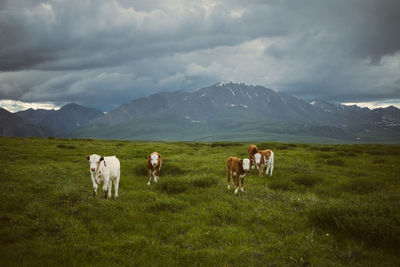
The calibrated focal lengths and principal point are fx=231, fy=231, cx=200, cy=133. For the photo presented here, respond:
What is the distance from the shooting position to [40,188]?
44.3 ft

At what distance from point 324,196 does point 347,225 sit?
608 centimetres

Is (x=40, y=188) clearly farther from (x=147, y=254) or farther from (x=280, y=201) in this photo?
(x=280, y=201)

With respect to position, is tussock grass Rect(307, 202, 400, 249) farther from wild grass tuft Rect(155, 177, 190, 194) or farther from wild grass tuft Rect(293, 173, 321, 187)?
wild grass tuft Rect(155, 177, 190, 194)

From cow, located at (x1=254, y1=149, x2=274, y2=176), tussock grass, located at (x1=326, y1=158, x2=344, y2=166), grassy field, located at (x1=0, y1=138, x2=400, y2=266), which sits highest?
cow, located at (x1=254, y1=149, x2=274, y2=176)

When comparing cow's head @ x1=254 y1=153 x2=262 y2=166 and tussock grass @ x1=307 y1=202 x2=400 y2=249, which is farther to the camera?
cow's head @ x1=254 y1=153 x2=262 y2=166

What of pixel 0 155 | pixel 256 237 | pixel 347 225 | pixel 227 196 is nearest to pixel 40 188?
pixel 227 196

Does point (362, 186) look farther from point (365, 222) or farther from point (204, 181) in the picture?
point (204, 181)

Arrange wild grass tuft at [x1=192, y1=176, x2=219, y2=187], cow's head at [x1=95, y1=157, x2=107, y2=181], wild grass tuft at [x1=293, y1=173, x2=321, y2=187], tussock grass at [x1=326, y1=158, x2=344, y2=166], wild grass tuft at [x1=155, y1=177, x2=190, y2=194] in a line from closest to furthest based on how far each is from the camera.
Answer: cow's head at [x1=95, y1=157, x2=107, y2=181] < wild grass tuft at [x1=155, y1=177, x2=190, y2=194] < wild grass tuft at [x1=192, y1=176, x2=219, y2=187] < wild grass tuft at [x1=293, y1=173, x2=321, y2=187] < tussock grass at [x1=326, y1=158, x2=344, y2=166]

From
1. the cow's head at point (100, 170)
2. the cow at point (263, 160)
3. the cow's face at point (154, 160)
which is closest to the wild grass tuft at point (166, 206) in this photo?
the cow's head at point (100, 170)

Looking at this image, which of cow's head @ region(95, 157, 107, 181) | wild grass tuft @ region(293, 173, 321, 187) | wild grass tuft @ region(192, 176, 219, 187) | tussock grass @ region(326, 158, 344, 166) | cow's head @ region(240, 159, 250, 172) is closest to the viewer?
cow's head @ region(95, 157, 107, 181)

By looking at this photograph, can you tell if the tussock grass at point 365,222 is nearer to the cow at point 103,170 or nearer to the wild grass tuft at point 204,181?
the wild grass tuft at point 204,181

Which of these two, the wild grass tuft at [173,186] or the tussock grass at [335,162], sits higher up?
the tussock grass at [335,162]

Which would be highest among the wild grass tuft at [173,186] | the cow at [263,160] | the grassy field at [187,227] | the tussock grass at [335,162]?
the cow at [263,160]

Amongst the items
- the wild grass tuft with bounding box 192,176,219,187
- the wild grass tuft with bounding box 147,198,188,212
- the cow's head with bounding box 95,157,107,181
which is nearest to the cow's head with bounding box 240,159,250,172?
the wild grass tuft with bounding box 192,176,219,187
